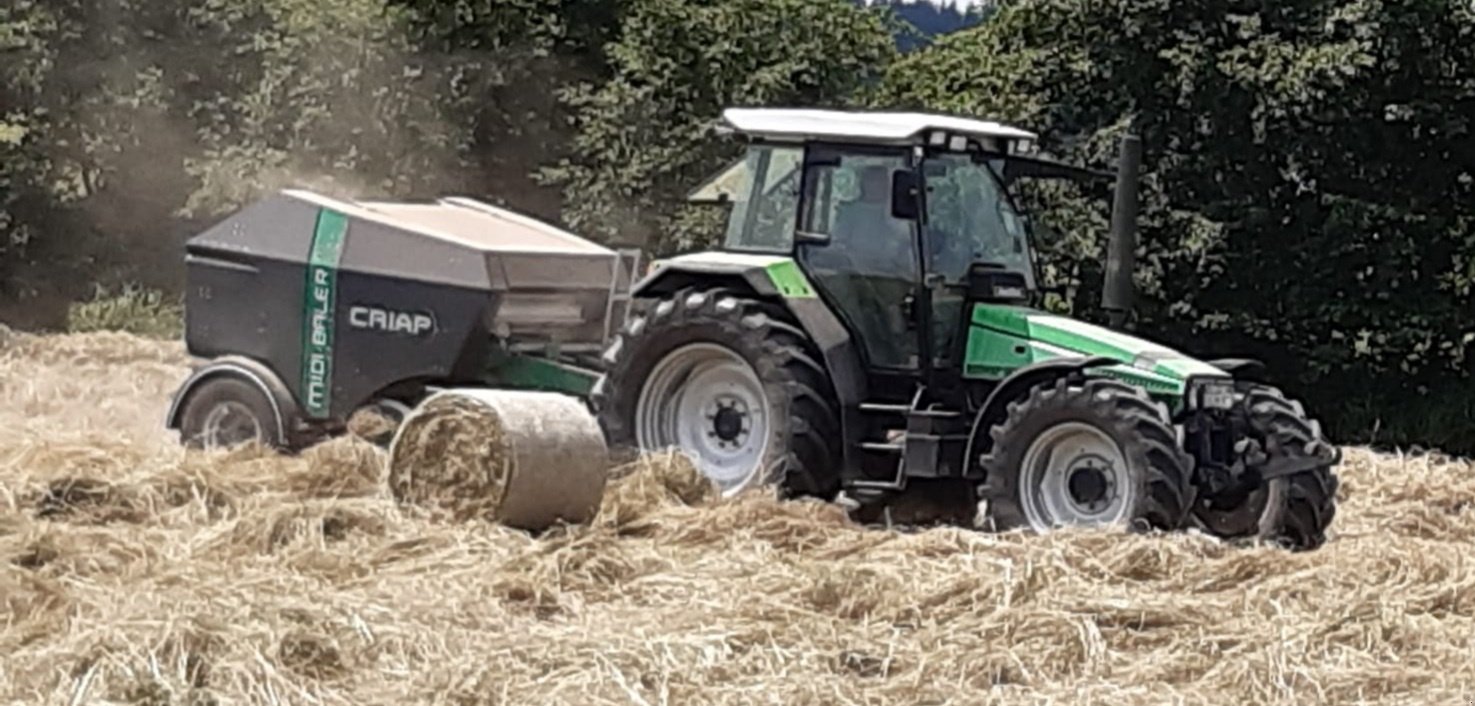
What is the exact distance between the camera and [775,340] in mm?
9242

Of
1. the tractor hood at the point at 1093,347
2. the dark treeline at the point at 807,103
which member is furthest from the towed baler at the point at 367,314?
the dark treeline at the point at 807,103

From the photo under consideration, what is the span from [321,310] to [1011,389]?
11.2 feet

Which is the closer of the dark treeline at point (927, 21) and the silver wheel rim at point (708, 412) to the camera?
the silver wheel rim at point (708, 412)

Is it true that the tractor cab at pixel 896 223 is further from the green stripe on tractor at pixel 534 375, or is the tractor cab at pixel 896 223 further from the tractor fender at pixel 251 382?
the tractor fender at pixel 251 382

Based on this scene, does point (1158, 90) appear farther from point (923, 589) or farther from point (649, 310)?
point (923, 589)

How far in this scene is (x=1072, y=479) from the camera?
8.58 m

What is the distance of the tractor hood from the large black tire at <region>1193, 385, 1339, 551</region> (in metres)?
0.25

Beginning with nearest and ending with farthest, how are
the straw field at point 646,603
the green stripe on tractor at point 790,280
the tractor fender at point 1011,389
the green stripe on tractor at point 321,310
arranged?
the straw field at point 646,603 < the tractor fender at point 1011,389 < the green stripe on tractor at point 790,280 < the green stripe on tractor at point 321,310

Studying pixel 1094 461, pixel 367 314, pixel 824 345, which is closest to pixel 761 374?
pixel 824 345

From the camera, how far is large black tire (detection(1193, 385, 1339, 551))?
869 centimetres

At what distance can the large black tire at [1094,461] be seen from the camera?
8195 millimetres

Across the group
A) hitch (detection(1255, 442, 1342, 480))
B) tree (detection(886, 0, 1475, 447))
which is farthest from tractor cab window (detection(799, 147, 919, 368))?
tree (detection(886, 0, 1475, 447))

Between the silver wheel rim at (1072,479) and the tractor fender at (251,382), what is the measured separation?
3686 mm

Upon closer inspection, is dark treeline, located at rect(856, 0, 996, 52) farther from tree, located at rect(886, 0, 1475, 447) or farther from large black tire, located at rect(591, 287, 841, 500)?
large black tire, located at rect(591, 287, 841, 500)
